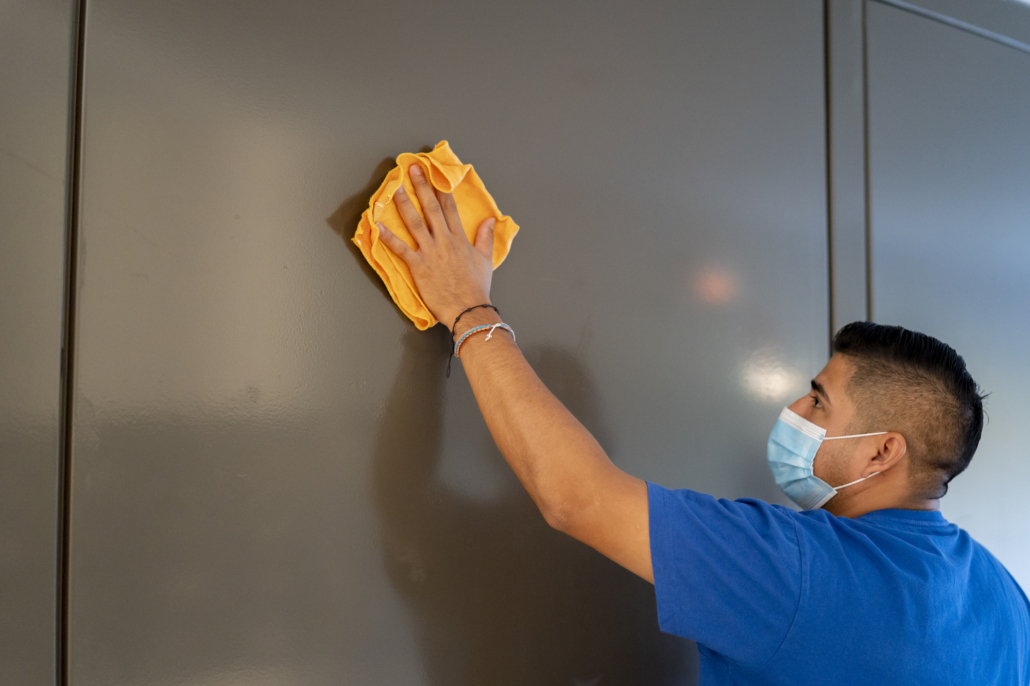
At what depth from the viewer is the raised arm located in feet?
2.43

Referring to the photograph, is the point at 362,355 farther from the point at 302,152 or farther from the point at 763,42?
the point at 763,42

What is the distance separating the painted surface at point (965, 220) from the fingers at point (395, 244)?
901 millimetres

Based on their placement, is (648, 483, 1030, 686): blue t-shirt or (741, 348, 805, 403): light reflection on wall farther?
(741, 348, 805, 403): light reflection on wall

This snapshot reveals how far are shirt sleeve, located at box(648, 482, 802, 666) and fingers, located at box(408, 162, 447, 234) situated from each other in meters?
0.42

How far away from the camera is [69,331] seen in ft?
2.26

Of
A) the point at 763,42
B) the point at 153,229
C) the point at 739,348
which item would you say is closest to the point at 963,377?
the point at 739,348

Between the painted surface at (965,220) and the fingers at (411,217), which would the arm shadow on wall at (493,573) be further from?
the painted surface at (965,220)

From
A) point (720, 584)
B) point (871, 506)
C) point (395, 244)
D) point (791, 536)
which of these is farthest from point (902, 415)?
point (395, 244)

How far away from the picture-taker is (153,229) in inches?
28.5

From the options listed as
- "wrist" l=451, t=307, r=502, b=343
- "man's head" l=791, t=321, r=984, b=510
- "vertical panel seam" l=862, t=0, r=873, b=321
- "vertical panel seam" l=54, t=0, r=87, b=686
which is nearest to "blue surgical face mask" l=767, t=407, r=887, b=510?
"man's head" l=791, t=321, r=984, b=510

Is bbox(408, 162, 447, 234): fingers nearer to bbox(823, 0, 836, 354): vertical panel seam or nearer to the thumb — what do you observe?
the thumb

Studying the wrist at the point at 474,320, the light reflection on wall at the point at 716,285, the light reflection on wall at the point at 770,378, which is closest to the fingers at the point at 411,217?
the wrist at the point at 474,320

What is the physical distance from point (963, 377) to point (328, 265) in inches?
35.1

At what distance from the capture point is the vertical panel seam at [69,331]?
67 centimetres
